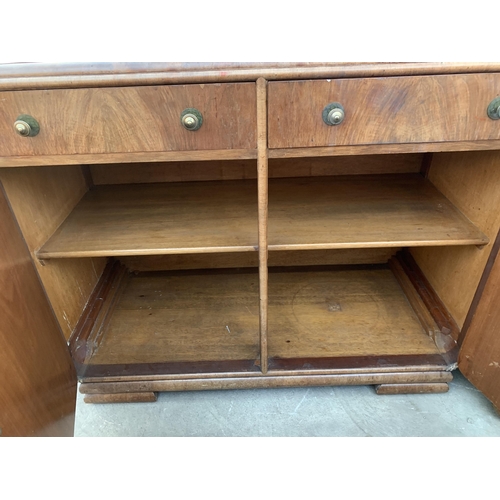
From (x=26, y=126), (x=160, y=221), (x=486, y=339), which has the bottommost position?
(x=486, y=339)

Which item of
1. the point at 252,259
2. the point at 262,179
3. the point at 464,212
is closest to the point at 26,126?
the point at 262,179

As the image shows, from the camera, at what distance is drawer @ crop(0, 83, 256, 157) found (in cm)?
62

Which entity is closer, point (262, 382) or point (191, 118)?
point (191, 118)

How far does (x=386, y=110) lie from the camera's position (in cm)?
64

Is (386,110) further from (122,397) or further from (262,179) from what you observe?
(122,397)

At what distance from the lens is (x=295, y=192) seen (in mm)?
1078

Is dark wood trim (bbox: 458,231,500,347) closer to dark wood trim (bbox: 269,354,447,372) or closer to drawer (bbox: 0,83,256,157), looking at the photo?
dark wood trim (bbox: 269,354,447,372)

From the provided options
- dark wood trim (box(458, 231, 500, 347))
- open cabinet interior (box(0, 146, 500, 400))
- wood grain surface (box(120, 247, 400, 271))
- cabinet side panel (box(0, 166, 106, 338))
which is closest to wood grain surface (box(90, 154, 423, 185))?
open cabinet interior (box(0, 146, 500, 400))

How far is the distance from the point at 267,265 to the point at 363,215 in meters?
0.30

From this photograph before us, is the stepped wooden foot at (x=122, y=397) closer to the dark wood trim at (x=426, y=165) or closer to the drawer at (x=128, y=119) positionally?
the drawer at (x=128, y=119)

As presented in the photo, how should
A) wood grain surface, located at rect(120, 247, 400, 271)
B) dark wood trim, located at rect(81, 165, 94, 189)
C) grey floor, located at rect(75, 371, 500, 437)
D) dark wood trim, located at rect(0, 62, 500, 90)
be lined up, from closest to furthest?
dark wood trim, located at rect(0, 62, 500, 90), grey floor, located at rect(75, 371, 500, 437), dark wood trim, located at rect(81, 165, 94, 189), wood grain surface, located at rect(120, 247, 400, 271)
